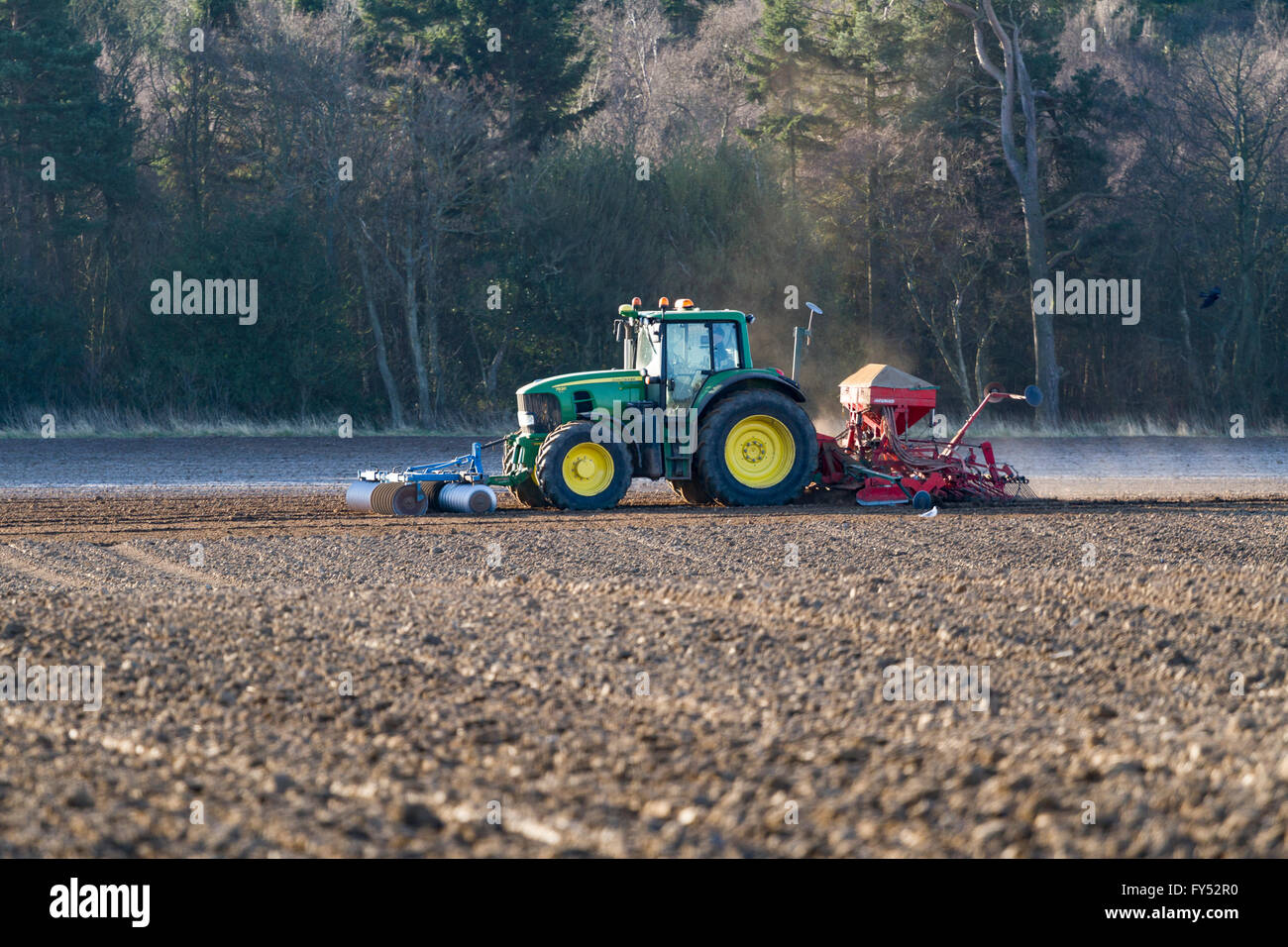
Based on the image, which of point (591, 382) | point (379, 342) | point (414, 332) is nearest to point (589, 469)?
point (591, 382)

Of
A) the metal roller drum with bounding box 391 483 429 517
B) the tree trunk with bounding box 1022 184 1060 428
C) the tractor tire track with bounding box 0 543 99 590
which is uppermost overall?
the tree trunk with bounding box 1022 184 1060 428

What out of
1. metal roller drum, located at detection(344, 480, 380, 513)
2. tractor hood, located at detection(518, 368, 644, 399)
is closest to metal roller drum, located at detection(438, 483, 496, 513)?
metal roller drum, located at detection(344, 480, 380, 513)

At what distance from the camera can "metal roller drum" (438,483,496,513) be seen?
1424 cm

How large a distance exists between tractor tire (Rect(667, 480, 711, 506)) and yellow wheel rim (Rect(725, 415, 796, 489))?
55cm

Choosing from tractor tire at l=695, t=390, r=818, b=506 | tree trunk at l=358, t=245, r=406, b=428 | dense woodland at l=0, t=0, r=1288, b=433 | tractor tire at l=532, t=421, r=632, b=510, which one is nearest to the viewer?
tractor tire at l=532, t=421, r=632, b=510

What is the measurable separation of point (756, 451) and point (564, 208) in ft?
53.2

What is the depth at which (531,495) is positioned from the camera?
15023 mm

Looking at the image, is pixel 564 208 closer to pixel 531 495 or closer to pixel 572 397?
pixel 531 495

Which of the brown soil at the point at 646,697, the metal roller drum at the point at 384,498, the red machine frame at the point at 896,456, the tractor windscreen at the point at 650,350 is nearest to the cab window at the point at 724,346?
the tractor windscreen at the point at 650,350

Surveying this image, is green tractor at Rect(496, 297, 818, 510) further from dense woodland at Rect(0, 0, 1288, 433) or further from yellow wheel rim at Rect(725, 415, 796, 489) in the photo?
dense woodland at Rect(0, 0, 1288, 433)

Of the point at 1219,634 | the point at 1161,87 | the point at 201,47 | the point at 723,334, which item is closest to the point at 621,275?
the point at 201,47

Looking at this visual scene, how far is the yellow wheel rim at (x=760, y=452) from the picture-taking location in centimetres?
1475
